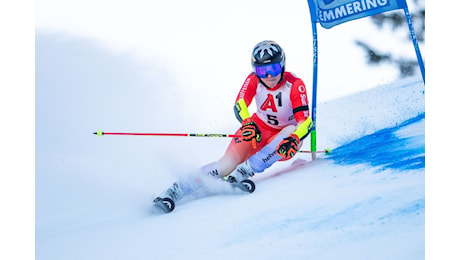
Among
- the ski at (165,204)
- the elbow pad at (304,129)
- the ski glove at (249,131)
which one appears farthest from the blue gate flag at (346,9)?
the ski at (165,204)

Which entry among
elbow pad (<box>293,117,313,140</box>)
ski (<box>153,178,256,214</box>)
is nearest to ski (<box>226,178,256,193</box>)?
ski (<box>153,178,256,214</box>)

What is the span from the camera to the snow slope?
2.53 m

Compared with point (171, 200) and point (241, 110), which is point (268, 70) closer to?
point (241, 110)

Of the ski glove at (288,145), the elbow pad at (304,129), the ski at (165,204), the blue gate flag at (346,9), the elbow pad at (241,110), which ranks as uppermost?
the blue gate flag at (346,9)

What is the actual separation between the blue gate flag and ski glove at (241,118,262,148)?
57 cm

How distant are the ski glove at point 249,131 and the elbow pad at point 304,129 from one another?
0.18m

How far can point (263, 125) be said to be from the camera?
3023 millimetres

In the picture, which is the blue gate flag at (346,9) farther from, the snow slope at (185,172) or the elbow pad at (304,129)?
the elbow pad at (304,129)

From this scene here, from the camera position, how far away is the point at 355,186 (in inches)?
107

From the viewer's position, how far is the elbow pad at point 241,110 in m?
2.94

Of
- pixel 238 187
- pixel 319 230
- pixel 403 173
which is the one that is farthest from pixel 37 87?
pixel 403 173

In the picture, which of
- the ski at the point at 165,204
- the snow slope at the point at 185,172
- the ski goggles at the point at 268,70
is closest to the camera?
the snow slope at the point at 185,172
